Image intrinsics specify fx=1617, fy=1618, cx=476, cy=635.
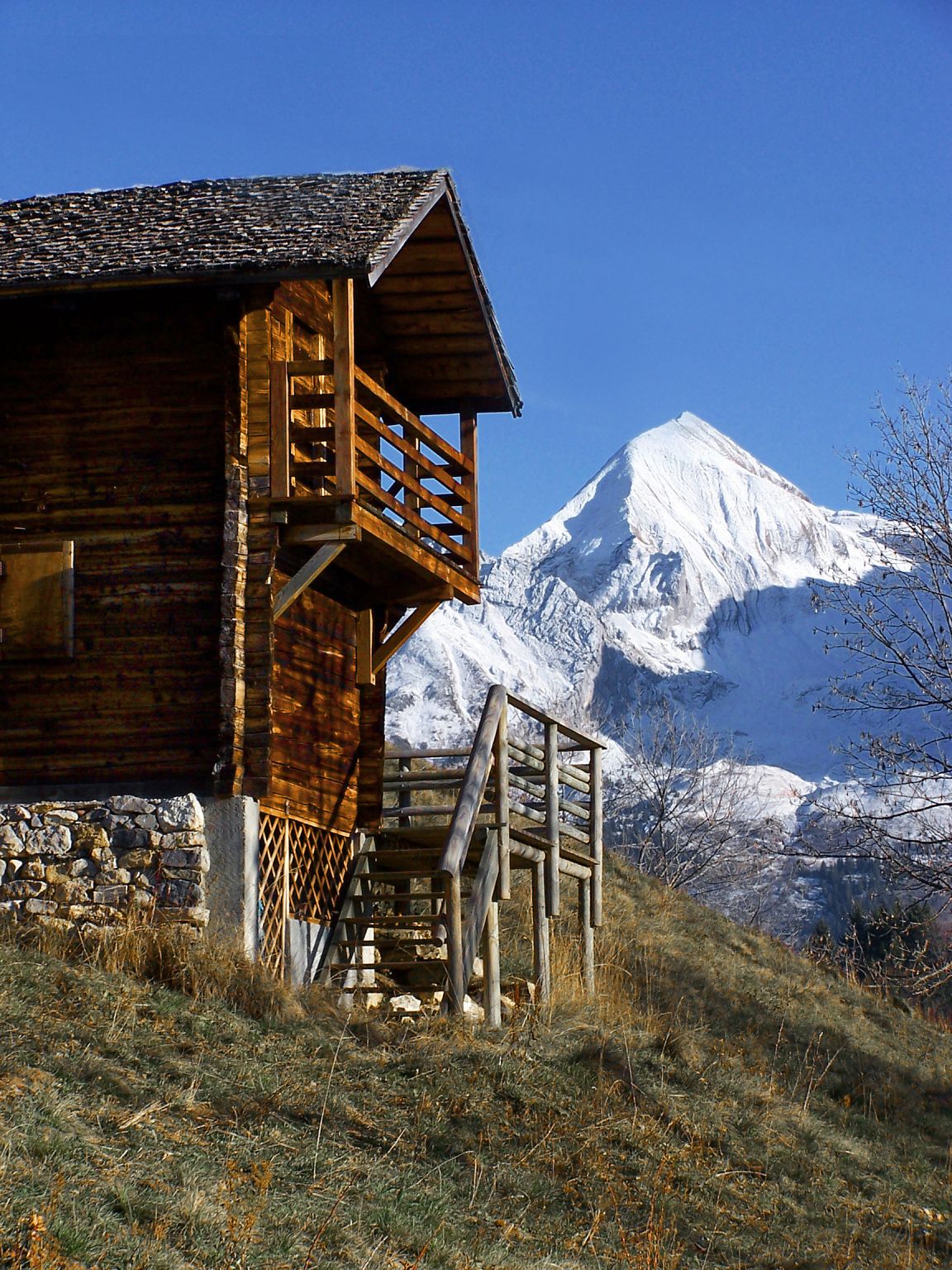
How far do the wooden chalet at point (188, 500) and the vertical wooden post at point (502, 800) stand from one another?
0.36 feet

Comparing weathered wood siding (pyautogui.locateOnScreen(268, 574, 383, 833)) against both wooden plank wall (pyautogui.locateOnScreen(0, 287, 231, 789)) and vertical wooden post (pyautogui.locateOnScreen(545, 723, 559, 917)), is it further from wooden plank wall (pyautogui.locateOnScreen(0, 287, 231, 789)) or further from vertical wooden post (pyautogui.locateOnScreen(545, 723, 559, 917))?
vertical wooden post (pyautogui.locateOnScreen(545, 723, 559, 917))

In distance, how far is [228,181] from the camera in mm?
19031

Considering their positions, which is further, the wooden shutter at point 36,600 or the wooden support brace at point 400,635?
the wooden support brace at point 400,635

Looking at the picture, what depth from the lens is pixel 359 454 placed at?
1717 cm

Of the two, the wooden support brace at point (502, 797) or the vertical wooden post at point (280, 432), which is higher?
the vertical wooden post at point (280, 432)

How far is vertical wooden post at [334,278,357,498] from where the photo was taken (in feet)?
51.2

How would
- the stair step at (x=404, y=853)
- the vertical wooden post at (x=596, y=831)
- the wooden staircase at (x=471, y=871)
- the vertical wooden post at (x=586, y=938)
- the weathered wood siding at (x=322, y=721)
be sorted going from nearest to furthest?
1. the wooden staircase at (x=471, y=871)
2. the weathered wood siding at (x=322, y=721)
3. the stair step at (x=404, y=853)
4. the vertical wooden post at (x=586, y=938)
5. the vertical wooden post at (x=596, y=831)

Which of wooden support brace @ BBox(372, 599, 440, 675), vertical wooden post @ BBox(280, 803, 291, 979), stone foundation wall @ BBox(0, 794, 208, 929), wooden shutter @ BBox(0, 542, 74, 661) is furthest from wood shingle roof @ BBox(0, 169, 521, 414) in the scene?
vertical wooden post @ BBox(280, 803, 291, 979)

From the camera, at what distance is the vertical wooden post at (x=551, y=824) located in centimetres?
1920

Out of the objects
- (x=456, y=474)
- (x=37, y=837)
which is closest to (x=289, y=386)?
(x=456, y=474)

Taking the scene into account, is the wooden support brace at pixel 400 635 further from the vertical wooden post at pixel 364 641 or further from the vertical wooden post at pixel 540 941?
the vertical wooden post at pixel 540 941

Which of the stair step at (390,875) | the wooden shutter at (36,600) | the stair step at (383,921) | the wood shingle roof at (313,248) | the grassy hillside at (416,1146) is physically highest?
the wood shingle roof at (313,248)

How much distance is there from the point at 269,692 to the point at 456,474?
15.9 feet

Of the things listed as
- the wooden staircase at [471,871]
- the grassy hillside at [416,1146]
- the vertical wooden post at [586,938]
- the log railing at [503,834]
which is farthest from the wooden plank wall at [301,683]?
the vertical wooden post at [586,938]
